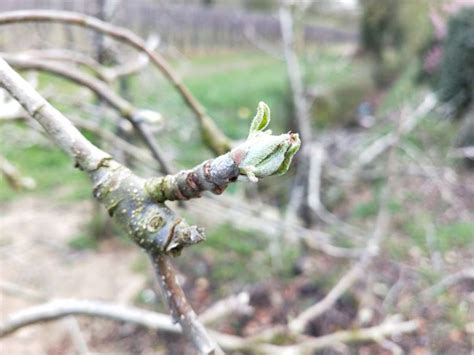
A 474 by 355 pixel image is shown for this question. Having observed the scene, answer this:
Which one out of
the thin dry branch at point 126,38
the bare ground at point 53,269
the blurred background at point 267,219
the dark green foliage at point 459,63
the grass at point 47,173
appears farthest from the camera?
the dark green foliage at point 459,63

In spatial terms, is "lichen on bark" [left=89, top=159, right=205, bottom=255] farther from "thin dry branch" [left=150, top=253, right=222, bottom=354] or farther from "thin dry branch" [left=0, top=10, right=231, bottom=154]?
"thin dry branch" [left=0, top=10, right=231, bottom=154]

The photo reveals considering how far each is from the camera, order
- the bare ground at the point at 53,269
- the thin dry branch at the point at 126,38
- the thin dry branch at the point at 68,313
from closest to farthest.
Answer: the thin dry branch at the point at 126,38
the thin dry branch at the point at 68,313
the bare ground at the point at 53,269

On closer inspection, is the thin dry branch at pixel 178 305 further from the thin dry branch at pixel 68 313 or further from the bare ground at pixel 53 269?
the bare ground at pixel 53 269

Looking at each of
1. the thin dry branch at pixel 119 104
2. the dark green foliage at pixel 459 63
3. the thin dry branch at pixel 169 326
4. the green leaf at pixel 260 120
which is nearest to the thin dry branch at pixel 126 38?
the thin dry branch at pixel 119 104

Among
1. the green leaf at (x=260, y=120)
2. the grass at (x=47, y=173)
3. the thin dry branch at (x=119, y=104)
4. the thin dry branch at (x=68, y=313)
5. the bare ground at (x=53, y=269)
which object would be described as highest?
the grass at (x=47, y=173)

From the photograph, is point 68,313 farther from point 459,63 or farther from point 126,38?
point 459,63

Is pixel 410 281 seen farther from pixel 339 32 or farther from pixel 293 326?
pixel 339 32

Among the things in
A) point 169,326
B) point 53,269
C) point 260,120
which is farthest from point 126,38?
point 53,269
